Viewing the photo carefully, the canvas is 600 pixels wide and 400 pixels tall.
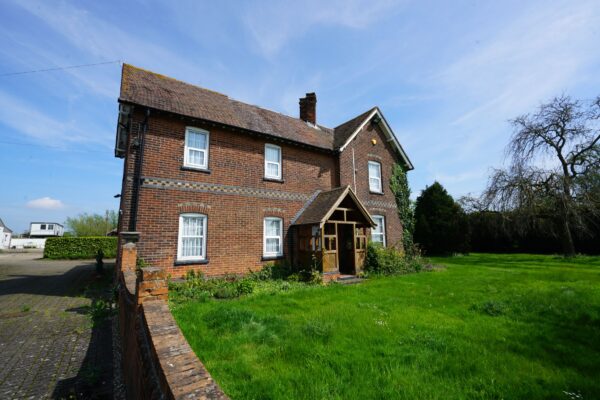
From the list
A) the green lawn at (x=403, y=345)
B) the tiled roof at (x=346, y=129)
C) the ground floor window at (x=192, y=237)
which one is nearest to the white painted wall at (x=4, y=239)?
the ground floor window at (x=192, y=237)

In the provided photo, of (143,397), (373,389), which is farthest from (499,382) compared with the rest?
(143,397)

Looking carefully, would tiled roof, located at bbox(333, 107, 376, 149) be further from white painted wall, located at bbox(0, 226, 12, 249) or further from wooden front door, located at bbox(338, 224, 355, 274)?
white painted wall, located at bbox(0, 226, 12, 249)

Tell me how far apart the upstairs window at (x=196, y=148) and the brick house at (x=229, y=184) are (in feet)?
0.14

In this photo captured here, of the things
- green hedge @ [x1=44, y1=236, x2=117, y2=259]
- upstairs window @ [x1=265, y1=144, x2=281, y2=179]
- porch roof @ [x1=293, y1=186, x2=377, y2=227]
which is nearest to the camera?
porch roof @ [x1=293, y1=186, x2=377, y2=227]

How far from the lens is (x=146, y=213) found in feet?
33.7

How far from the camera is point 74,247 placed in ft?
106

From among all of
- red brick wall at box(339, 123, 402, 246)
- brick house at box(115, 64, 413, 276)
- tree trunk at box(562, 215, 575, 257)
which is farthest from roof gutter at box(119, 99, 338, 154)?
tree trunk at box(562, 215, 575, 257)

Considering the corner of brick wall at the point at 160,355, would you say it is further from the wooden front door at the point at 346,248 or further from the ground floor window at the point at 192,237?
the wooden front door at the point at 346,248

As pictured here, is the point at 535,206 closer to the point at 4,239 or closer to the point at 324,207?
the point at 324,207

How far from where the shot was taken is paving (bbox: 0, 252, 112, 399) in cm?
453

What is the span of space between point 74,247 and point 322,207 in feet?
110

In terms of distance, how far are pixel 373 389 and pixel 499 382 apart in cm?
179

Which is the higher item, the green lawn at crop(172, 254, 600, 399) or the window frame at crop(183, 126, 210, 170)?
the window frame at crop(183, 126, 210, 170)

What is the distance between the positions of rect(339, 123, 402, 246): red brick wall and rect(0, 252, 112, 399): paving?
1290 cm
